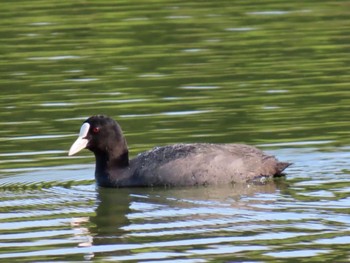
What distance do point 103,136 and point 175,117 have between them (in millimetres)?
2268

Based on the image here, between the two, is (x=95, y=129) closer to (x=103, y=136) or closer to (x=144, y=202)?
(x=103, y=136)

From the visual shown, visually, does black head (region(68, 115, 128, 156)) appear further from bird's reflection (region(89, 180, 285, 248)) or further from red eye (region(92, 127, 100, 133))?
bird's reflection (region(89, 180, 285, 248))

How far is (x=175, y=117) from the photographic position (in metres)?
16.2

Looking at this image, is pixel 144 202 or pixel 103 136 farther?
pixel 103 136

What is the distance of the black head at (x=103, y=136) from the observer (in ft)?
46.2

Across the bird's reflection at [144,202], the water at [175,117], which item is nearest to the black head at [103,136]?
the water at [175,117]

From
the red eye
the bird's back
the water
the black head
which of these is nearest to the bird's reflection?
the water

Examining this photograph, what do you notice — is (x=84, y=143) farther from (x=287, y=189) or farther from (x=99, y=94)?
(x=99, y=94)

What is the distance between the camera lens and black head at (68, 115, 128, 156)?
14.1m

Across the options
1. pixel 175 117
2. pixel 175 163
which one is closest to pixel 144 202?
pixel 175 163

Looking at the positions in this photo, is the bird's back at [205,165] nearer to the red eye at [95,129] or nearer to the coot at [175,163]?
the coot at [175,163]

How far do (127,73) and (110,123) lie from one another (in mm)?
5184

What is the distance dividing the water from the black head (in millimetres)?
369

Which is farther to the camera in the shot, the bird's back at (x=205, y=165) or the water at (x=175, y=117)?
the bird's back at (x=205, y=165)
